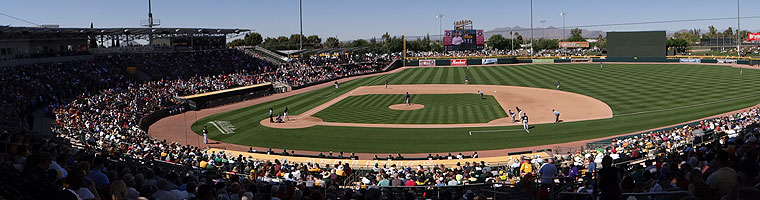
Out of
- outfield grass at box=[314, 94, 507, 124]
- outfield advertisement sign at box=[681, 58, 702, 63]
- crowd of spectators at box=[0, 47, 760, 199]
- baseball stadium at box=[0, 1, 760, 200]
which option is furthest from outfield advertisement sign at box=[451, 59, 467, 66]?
outfield grass at box=[314, 94, 507, 124]

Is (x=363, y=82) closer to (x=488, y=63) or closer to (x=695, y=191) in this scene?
(x=488, y=63)

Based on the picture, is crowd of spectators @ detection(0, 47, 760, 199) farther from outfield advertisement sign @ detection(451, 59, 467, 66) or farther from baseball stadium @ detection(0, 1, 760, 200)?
outfield advertisement sign @ detection(451, 59, 467, 66)

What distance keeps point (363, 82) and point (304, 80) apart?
7.01m

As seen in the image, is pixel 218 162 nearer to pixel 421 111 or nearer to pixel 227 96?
pixel 421 111

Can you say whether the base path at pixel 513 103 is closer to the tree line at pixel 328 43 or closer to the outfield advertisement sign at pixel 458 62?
the outfield advertisement sign at pixel 458 62

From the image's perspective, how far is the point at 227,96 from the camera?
49156 mm

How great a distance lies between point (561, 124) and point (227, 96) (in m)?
29.4

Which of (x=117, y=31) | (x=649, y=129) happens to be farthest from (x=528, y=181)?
(x=117, y=31)

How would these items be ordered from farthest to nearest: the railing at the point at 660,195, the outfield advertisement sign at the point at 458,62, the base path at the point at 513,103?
the outfield advertisement sign at the point at 458,62 → the base path at the point at 513,103 → the railing at the point at 660,195

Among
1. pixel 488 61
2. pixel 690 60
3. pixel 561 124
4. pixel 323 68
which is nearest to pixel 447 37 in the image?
pixel 488 61

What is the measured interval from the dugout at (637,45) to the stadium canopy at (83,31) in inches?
2352

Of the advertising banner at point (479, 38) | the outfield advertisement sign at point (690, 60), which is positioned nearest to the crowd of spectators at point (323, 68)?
the advertising banner at point (479, 38)

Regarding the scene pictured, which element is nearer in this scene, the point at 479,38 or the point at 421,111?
the point at 421,111

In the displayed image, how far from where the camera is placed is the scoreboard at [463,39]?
302 feet
